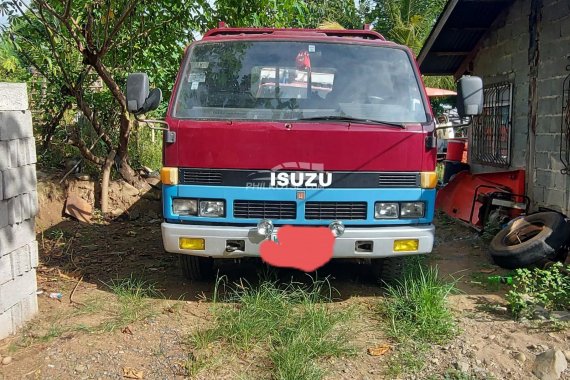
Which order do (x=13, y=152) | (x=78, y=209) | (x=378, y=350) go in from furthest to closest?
(x=78, y=209) < (x=13, y=152) < (x=378, y=350)

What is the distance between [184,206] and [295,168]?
89 cm

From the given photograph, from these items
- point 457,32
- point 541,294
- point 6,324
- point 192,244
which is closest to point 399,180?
point 541,294

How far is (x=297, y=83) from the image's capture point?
454 cm

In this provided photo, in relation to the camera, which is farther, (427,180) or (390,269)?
(390,269)

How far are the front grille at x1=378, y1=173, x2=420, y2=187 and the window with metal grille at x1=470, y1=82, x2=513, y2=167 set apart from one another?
379cm

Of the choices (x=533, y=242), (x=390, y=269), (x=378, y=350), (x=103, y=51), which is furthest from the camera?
(x=103, y=51)

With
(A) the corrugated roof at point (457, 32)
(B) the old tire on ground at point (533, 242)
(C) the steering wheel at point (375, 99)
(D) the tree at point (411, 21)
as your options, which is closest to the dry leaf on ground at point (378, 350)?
(C) the steering wheel at point (375, 99)

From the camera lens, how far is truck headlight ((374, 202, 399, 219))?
4238 millimetres

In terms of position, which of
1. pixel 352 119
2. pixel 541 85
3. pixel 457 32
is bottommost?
pixel 352 119

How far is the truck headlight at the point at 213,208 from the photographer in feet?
13.8

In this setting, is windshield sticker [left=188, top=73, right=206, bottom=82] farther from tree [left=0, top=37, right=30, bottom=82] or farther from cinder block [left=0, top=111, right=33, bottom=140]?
tree [left=0, top=37, right=30, bottom=82]

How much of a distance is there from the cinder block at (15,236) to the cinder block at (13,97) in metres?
0.83

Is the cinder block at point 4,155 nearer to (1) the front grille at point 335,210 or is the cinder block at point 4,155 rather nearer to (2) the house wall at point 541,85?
(1) the front grille at point 335,210

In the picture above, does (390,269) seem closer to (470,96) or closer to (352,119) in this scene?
(352,119)
